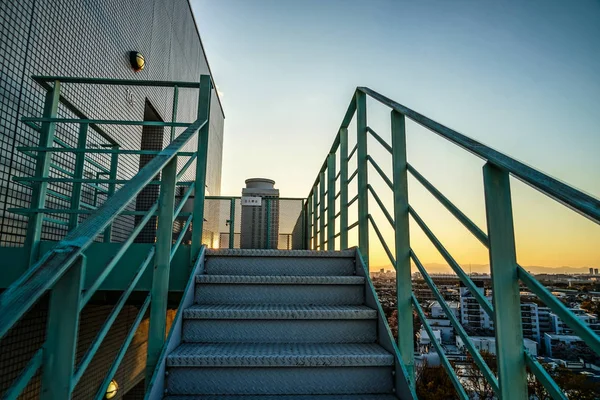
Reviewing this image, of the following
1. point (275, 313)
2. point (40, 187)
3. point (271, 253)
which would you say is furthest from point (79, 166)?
point (275, 313)

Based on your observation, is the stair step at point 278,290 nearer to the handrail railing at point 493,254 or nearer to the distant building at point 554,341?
the handrail railing at point 493,254

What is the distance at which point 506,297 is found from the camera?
0.84m

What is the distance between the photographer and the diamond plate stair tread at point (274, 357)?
1.42 m

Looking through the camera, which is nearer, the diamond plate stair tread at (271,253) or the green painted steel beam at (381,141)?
the green painted steel beam at (381,141)

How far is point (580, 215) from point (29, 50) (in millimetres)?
3049

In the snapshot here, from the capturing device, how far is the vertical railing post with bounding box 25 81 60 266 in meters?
1.87

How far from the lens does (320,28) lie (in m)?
6.18

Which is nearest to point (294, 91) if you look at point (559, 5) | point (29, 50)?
point (559, 5)

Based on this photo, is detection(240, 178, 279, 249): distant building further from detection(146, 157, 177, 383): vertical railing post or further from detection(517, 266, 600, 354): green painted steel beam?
detection(517, 266, 600, 354): green painted steel beam

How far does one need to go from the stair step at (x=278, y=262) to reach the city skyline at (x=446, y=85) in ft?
0.86

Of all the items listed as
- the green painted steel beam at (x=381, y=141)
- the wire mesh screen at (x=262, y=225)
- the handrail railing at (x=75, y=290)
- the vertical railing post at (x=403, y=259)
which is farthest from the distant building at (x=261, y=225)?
the vertical railing post at (x=403, y=259)

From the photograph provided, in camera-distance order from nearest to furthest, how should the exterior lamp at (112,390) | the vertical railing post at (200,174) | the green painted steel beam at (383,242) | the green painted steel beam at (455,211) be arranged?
the green painted steel beam at (455,211) < the green painted steel beam at (383,242) < the vertical railing post at (200,174) < the exterior lamp at (112,390)

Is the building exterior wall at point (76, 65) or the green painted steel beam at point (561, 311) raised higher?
the building exterior wall at point (76, 65)

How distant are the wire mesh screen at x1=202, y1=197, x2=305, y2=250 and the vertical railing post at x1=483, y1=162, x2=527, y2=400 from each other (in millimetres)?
4877
